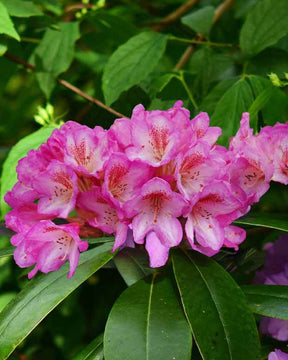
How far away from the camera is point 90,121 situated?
5.28 ft

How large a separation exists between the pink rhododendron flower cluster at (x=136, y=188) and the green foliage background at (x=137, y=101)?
68mm

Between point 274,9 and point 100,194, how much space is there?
0.70 metres

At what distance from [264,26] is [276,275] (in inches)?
22.2

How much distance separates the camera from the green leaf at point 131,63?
1.41 metres

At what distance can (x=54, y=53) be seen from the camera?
1662mm

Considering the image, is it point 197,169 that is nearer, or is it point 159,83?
point 197,169

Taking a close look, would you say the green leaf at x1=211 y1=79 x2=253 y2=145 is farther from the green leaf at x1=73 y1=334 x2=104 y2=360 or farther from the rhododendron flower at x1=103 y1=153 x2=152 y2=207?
the green leaf at x1=73 y1=334 x2=104 y2=360

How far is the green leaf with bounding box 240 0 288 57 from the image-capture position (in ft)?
4.59

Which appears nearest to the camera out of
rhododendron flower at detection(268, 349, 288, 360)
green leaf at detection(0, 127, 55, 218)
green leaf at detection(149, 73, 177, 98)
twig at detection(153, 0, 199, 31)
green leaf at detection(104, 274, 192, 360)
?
green leaf at detection(104, 274, 192, 360)

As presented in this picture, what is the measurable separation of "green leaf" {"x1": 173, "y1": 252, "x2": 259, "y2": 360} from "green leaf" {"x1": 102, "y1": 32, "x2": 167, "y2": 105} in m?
0.50

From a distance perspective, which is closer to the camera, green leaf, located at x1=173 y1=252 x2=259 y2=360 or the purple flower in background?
green leaf, located at x1=173 y1=252 x2=259 y2=360

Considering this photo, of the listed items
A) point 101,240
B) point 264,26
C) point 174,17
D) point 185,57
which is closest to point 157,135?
point 101,240

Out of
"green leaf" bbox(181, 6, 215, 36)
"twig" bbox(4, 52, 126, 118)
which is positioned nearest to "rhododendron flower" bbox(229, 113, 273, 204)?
"twig" bbox(4, 52, 126, 118)

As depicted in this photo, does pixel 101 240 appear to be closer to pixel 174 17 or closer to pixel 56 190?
pixel 56 190
